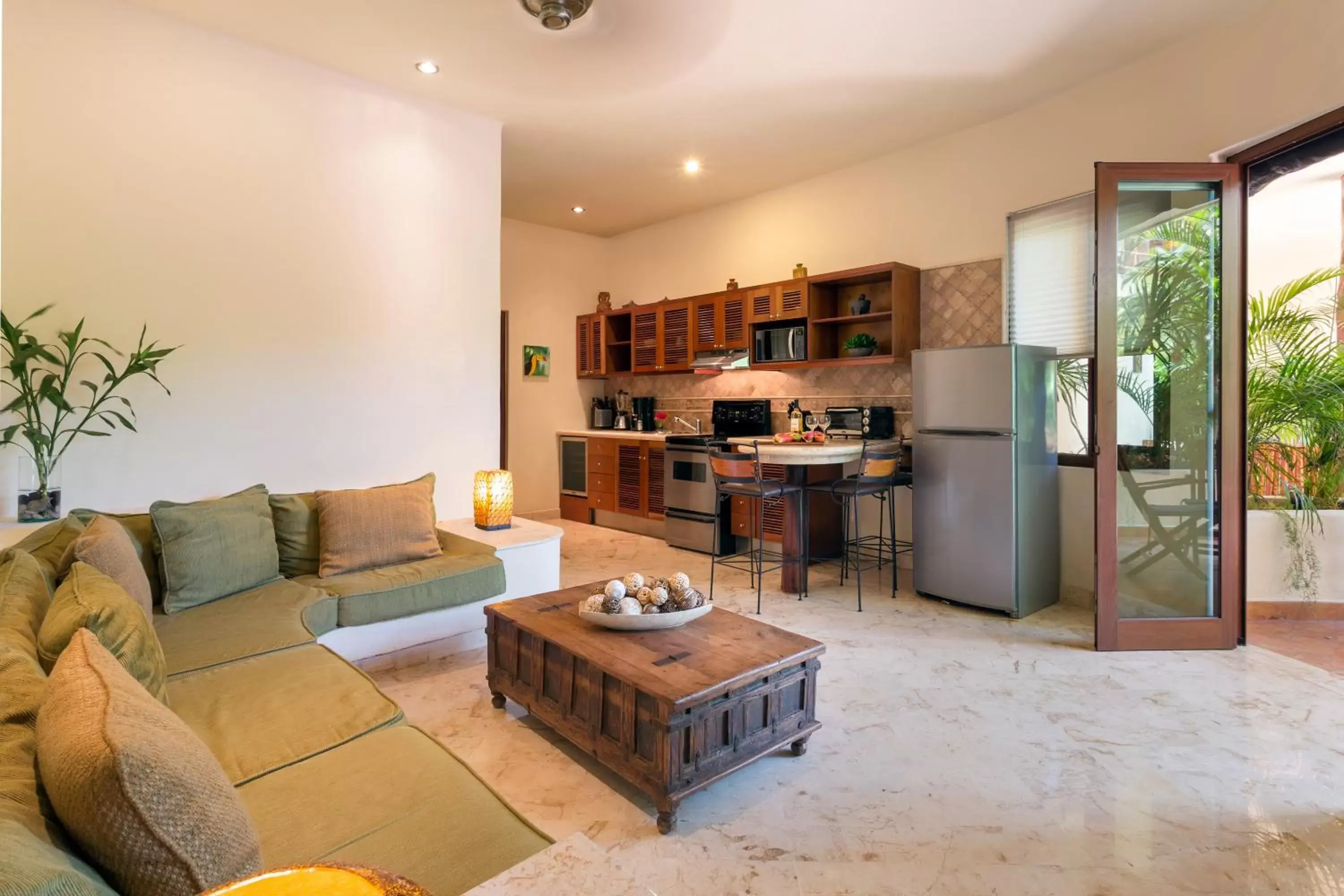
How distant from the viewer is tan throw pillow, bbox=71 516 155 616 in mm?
1996

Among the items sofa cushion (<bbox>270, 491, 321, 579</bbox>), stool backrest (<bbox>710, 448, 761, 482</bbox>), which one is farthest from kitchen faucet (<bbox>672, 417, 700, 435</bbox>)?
sofa cushion (<bbox>270, 491, 321, 579</bbox>)

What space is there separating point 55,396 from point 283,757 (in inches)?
91.4

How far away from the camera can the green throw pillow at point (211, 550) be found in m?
2.60

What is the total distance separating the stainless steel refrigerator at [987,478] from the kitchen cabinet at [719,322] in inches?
78.0

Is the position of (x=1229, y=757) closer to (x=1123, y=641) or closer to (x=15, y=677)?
(x=1123, y=641)

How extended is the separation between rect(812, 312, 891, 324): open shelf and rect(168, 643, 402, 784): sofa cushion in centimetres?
404

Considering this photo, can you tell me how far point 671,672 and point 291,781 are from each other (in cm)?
97

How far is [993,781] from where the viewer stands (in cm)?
215

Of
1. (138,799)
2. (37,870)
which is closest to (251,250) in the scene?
(138,799)

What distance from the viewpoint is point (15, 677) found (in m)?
1.11

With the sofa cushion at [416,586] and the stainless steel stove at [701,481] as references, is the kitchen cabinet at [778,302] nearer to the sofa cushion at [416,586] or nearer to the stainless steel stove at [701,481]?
the stainless steel stove at [701,481]

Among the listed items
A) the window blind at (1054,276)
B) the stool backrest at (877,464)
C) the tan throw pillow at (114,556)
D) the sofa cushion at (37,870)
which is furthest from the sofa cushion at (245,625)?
the window blind at (1054,276)

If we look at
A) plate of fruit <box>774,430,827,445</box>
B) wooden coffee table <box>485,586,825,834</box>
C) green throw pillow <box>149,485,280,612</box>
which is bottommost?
wooden coffee table <box>485,586,825,834</box>

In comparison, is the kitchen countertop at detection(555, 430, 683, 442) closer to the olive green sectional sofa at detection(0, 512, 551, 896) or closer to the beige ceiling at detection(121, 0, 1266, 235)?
the beige ceiling at detection(121, 0, 1266, 235)
